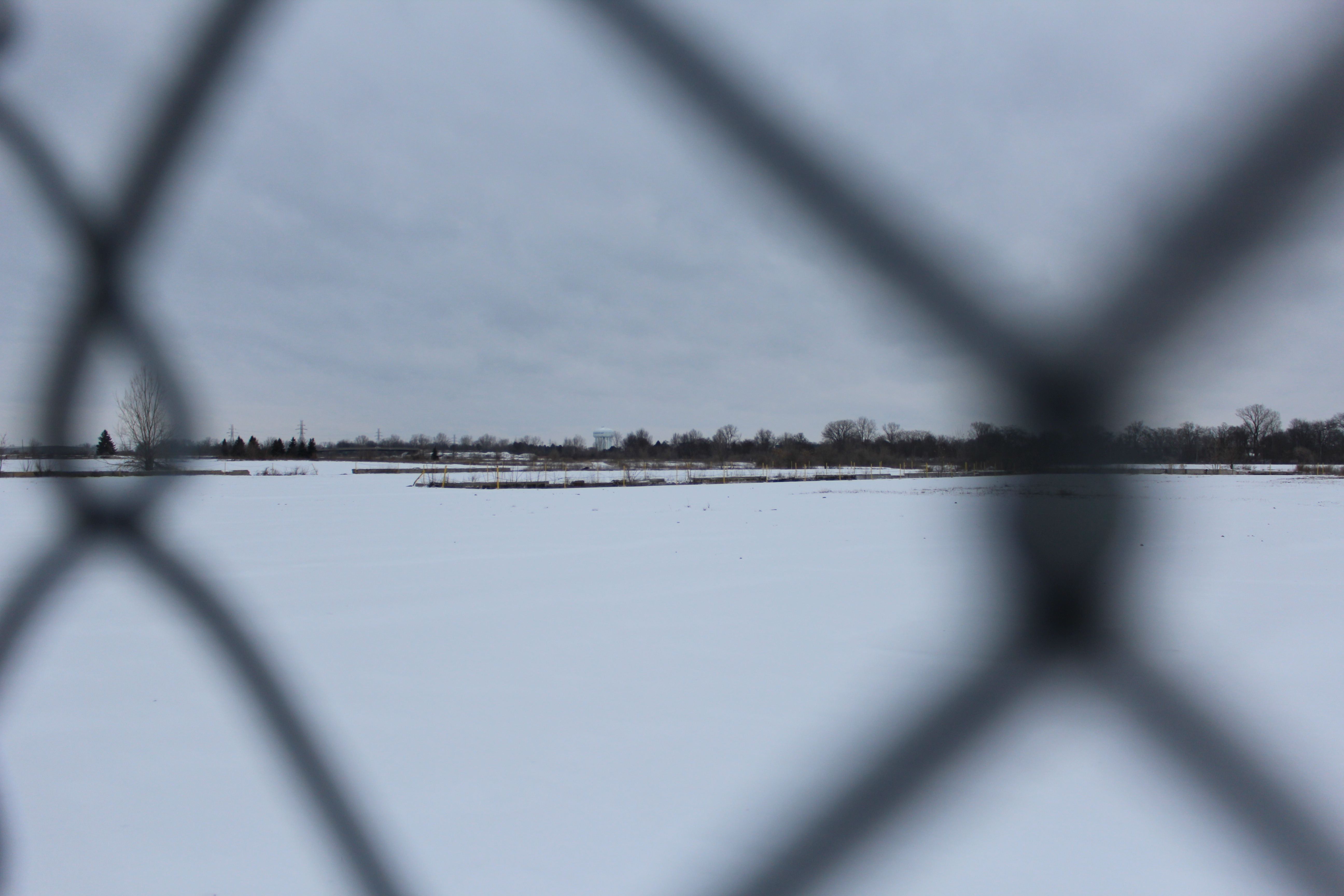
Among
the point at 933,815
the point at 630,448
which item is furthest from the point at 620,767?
the point at 933,815

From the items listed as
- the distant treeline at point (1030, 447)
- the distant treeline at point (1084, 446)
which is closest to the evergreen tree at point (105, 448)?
the distant treeline at point (1030, 447)

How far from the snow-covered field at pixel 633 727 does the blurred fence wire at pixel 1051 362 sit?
0.02 meters

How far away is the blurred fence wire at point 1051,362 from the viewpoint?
41 centimetres

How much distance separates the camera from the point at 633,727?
2709 mm

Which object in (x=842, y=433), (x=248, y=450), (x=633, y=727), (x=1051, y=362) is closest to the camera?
(x=1051, y=362)

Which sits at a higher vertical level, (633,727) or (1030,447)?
(1030,447)

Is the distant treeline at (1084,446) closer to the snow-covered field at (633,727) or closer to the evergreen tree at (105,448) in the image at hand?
the snow-covered field at (633,727)

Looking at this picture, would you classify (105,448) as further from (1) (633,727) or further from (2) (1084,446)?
(1) (633,727)

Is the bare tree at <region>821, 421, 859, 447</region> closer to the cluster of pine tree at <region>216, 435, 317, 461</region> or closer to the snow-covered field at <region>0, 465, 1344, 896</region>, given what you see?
the snow-covered field at <region>0, 465, 1344, 896</region>

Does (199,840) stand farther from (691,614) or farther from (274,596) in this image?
(274,596)

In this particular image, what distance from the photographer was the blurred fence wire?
413mm

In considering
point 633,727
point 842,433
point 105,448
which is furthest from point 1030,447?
point 633,727

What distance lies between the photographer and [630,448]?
1575 mm

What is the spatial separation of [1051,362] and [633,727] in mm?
2465
